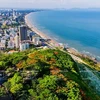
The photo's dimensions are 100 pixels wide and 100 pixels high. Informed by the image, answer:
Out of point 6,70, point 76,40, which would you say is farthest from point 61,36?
point 6,70

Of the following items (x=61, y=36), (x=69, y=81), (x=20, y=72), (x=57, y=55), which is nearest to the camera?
(x=69, y=81)

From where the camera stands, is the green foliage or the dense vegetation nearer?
the dense vegetation

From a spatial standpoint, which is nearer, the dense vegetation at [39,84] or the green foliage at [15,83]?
the dense vegetation at [39,84]

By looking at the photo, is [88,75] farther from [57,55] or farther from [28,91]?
[28,91]

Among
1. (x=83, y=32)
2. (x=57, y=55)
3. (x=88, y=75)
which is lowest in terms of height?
(x=83, y=32)

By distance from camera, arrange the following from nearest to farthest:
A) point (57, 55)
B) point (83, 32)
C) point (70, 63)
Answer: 1. point (70, 63)
2. point (57, 55)
3. point (83, 32)

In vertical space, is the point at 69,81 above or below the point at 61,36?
above

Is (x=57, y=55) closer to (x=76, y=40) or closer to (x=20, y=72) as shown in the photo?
(x=20, y=72)

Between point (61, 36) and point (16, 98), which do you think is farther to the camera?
point (61, 36)

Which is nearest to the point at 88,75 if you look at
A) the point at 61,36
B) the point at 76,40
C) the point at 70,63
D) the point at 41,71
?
the point at 70,63
